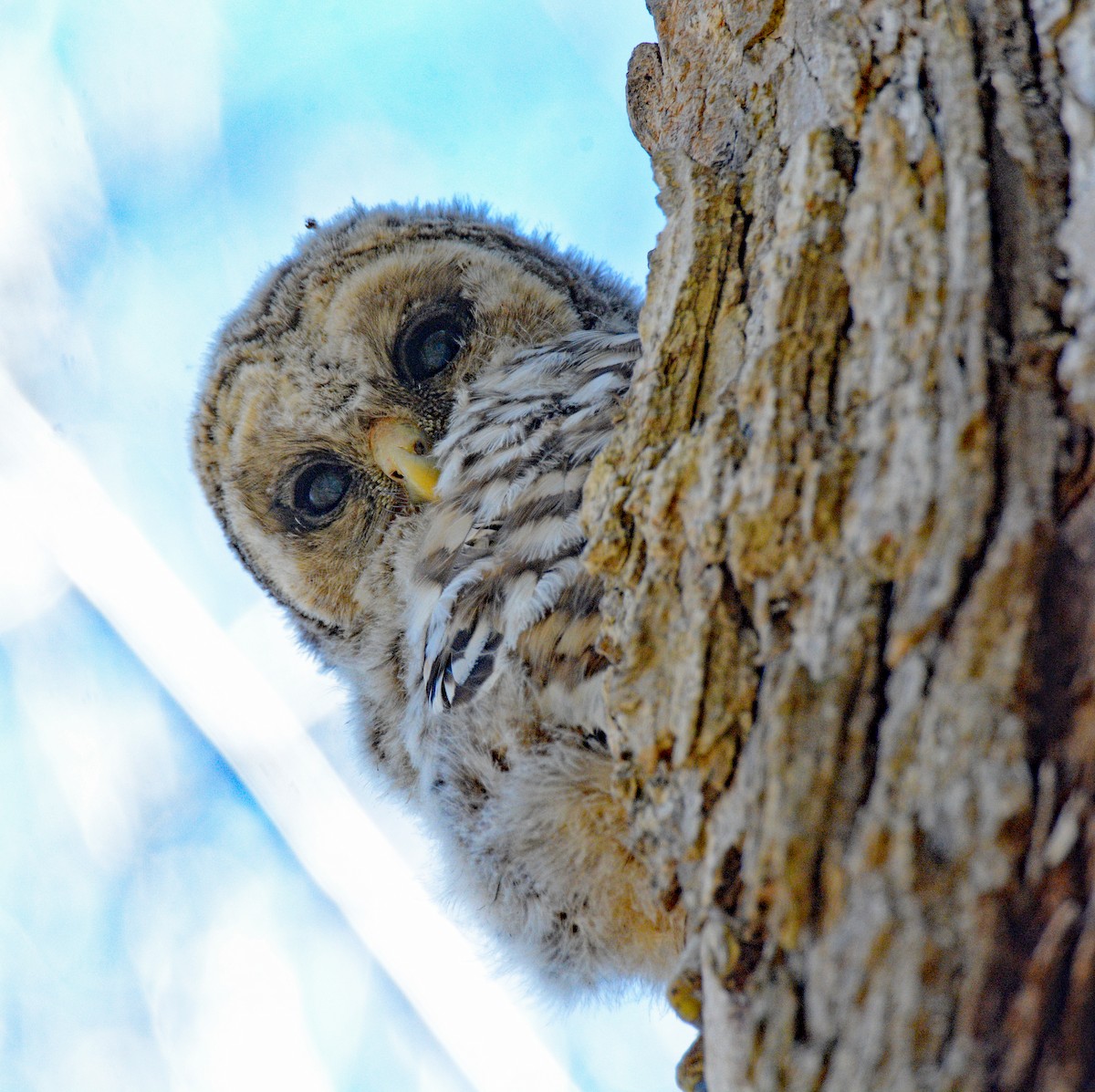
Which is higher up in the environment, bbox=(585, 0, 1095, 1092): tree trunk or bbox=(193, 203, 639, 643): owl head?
bbox=(193, 203, 639, 643): owl head

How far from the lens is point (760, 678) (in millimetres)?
632

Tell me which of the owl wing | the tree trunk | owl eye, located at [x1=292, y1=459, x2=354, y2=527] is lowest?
the tree trunk

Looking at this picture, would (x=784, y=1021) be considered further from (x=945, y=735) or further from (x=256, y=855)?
(x=256, y=855)

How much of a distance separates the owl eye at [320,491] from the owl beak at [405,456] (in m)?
0.12

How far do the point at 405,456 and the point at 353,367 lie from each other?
26 centimetres

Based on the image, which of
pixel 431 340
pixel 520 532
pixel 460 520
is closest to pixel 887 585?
pixel 520 532

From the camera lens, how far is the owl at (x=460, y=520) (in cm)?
109

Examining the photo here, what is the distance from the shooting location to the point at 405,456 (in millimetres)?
1553

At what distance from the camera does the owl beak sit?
152 centimetres

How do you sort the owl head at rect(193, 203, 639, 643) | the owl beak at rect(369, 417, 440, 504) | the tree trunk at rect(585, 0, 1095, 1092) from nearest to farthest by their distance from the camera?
1. the tree trunk at rect(585, 0, 1095, 1092)
2. the owl beak at rect(369, 417, 440, 504)
3. the owl head at rect(193, 203, 639, 643)

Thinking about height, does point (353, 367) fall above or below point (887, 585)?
above

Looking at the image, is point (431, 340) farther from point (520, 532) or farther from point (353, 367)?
point (520, 532)

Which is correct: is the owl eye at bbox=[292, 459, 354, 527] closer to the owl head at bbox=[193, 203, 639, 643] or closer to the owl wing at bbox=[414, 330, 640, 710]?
the owl head at bbox=[193, 203, 639, 643]

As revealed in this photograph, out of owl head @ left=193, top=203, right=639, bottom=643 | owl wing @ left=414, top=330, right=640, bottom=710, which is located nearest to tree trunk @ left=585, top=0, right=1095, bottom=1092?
owl wing @ left=414, top=330, right=640, bottom=710
